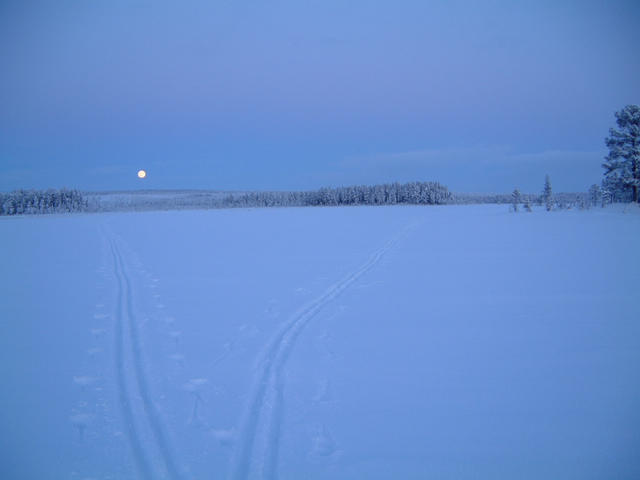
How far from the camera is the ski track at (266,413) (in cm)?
286

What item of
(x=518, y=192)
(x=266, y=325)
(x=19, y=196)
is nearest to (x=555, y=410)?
(x=266, y=325)

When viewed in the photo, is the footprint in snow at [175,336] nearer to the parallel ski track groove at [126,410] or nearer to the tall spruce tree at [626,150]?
the parallel ski track groove at [126,410]

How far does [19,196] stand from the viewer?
62.3 m

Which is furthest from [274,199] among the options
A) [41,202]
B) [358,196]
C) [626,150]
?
[626,150]

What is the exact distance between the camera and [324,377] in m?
4.19

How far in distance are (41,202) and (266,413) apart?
248 feet

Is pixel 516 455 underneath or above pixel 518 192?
underneath

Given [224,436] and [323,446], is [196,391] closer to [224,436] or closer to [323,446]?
[224,436]

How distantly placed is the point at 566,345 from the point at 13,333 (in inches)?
309

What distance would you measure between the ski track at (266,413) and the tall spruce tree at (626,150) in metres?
32.3

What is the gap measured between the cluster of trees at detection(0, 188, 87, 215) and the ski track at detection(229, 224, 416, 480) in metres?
72.7

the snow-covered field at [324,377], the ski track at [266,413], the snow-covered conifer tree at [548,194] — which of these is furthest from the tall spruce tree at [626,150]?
the ski track at [266,413]

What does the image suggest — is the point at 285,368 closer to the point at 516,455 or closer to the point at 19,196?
the point at 516,455

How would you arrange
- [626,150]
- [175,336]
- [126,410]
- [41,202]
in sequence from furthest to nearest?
[41,202] < [626,150] < [175,336] < [126,410]
